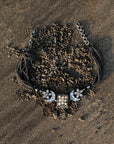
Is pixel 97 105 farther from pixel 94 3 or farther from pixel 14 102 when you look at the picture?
pixel 94 3

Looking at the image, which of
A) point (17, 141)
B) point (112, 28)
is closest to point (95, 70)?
point (112, 28)

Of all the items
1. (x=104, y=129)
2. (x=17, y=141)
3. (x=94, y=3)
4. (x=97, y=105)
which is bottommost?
(x=104, y=129)

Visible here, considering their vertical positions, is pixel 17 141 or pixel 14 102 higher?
pixel 14 102

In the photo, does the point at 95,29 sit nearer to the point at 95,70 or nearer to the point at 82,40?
the point at 82,40

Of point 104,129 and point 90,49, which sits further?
point 104,129

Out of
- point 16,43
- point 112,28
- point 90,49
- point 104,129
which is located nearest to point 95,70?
point 90,49

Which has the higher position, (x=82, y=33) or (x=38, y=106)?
(x=82, y=33)
